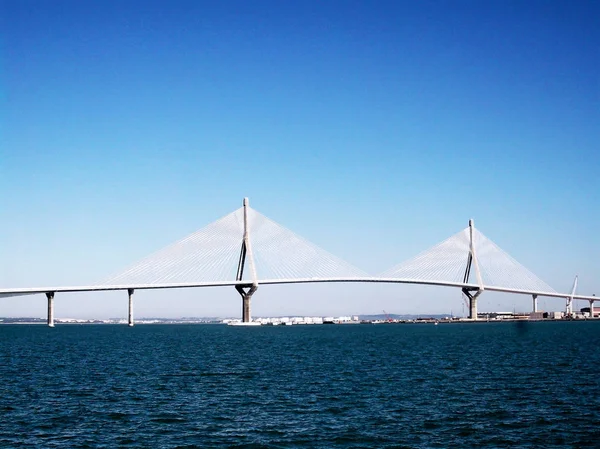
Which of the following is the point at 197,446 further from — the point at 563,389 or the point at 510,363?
the point at 510,363

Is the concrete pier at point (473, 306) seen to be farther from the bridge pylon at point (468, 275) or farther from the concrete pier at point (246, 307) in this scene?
the concrete pier at point (246, 307)

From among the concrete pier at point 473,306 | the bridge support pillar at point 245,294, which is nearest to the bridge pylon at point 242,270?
the bridge support pillar at point 245,294

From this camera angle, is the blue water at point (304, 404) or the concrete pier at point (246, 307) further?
the concrete pier at point (246, 307)

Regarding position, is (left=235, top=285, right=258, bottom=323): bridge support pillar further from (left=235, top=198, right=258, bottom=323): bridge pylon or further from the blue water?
the blue water

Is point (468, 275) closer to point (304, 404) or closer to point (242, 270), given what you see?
point (242, 270)

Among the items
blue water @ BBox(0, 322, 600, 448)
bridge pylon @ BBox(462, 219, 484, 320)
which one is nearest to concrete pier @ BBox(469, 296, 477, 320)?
bridge pylon @ BBox(462, 219, 484, 320)

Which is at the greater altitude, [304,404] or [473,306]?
[473,306]

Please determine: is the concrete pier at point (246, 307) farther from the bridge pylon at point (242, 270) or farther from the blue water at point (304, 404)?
the blue water at point (304, 404)

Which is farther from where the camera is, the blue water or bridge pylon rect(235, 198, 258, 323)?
bridge pylon rect(235, 198, 258, 323)

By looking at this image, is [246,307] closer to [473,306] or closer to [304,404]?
[473,306]

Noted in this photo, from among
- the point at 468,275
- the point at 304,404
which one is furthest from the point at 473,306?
the point at 304,404

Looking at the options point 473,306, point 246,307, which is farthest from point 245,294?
point 473,306

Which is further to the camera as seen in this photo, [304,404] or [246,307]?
[246,307]

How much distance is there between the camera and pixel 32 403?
2622cm
